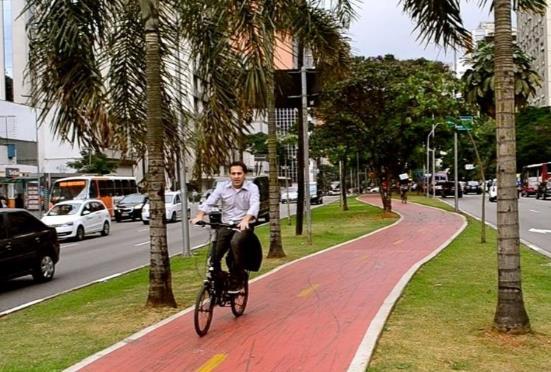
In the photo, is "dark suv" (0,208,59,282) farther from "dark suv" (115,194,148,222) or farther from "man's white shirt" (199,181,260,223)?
"dark suv" (115,194,148,222)

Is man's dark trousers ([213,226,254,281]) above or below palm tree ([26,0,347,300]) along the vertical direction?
below

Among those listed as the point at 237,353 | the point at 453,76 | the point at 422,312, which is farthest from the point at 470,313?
the point at 453,76

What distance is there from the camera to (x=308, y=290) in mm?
10031

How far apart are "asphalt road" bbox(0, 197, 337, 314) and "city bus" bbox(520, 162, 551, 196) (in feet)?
128

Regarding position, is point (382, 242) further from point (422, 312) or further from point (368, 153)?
point (368, 153)

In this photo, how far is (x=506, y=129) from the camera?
22.0 ft

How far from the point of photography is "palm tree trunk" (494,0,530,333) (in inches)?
263

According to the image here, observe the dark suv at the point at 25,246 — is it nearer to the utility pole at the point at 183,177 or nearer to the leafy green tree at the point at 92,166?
the utility pole at the point at 183,177

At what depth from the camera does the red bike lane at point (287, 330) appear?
6023mm

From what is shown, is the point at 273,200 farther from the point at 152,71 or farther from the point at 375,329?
the point at 375,329

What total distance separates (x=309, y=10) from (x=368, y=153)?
64.9 ft

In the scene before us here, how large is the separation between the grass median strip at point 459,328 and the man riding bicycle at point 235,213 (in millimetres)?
1686

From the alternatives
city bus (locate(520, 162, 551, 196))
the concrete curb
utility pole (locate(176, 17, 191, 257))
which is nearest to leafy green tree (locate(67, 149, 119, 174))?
city bus (locate(520, 162, 551, 196))

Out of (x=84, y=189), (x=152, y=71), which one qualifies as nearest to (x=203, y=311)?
(x=152, y=71)
